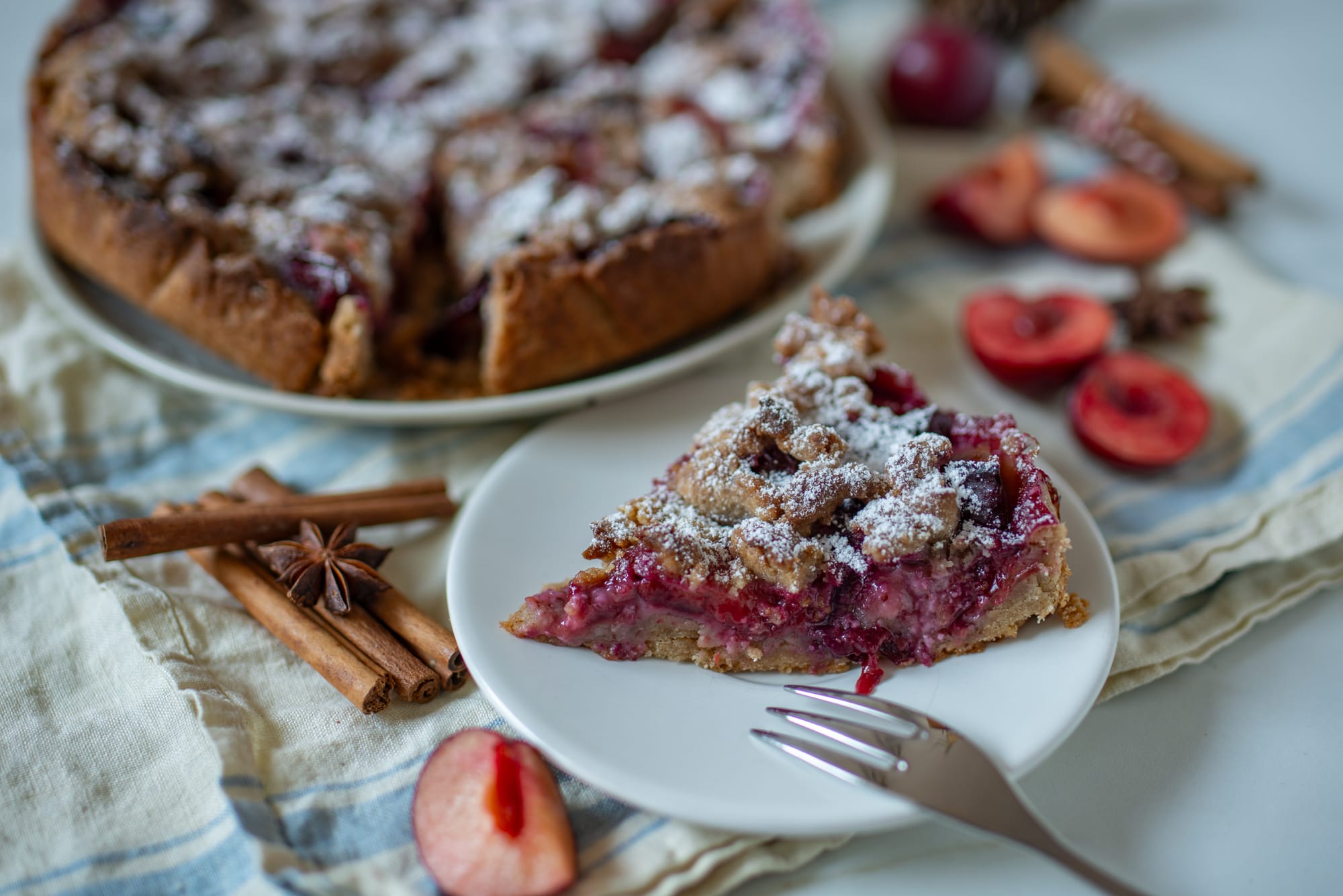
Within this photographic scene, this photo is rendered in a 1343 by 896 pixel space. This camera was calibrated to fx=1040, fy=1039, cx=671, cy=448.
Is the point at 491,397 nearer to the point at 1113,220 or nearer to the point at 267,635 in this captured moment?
the point at 267,635

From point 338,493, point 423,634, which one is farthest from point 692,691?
point 338,493

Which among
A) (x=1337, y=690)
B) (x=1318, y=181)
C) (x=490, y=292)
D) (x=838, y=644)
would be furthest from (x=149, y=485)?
(x=1318, y=181)

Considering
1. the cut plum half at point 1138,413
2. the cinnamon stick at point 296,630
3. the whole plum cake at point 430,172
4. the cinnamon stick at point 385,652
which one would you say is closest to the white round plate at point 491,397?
the whole plum cake at point 430,172

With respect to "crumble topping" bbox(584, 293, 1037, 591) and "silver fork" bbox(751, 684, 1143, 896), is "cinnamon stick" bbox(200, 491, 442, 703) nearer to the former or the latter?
"crumble topping" bbox(584, 293, 1037, 591)

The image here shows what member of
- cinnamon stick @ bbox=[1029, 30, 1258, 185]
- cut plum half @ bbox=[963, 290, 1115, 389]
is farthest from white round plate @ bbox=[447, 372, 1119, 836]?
cinnamon stick @ bbox=[1029, 30, 1258, 185]

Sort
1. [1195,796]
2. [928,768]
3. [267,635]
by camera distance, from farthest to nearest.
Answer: [267,635] → [1195,796] → [928,768]

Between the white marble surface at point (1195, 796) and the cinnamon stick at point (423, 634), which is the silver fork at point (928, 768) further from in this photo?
the cinnamon stick at point (423, 634)
